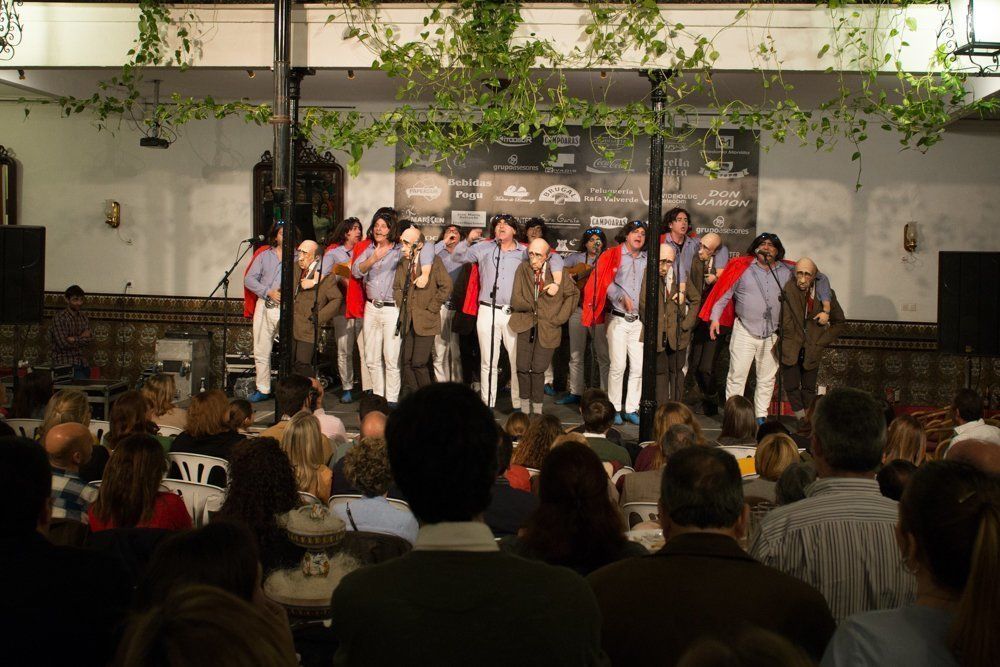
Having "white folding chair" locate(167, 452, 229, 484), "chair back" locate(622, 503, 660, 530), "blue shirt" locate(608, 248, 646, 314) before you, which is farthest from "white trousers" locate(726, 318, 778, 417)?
"white folding chair" locate(167, 452, 229, 484)

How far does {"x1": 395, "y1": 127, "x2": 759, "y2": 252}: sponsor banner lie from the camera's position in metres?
11.6

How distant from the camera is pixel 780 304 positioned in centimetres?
987

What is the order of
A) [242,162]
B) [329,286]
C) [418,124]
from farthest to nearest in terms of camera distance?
[242,162]
[329,286]
[418,124]

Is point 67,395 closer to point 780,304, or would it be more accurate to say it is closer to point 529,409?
point 529,409

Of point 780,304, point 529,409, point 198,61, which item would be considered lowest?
point 529,409

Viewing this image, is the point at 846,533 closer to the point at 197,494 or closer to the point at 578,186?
the point at 197,494

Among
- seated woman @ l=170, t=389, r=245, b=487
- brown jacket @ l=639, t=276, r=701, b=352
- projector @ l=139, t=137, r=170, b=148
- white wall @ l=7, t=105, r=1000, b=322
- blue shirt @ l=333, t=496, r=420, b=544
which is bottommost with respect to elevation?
blue shirt @ l=333, t=496, r=420, b=544

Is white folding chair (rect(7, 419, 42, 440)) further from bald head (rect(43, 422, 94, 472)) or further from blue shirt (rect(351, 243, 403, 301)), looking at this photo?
blue shirt (rect(351, 243, 403, 301))

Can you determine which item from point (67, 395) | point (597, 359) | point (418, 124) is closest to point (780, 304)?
point (597, 359)

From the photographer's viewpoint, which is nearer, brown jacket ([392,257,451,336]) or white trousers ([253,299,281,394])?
brown jacket ([392,257,451,336])

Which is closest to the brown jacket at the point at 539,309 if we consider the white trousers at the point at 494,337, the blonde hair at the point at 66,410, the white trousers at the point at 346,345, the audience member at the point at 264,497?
the white trousers at the point at 494,337

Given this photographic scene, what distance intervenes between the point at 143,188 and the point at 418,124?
4.78 meters

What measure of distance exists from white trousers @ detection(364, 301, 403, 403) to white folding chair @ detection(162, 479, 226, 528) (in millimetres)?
5558

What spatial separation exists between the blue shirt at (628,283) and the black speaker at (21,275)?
518 cm
